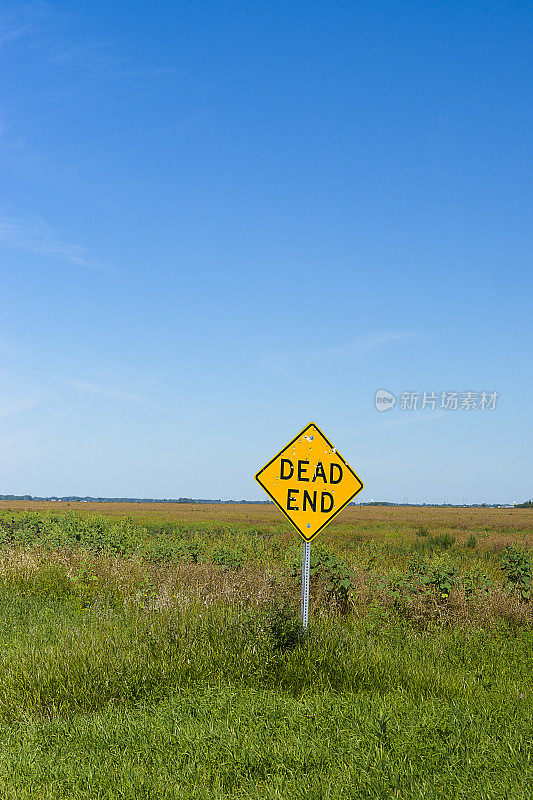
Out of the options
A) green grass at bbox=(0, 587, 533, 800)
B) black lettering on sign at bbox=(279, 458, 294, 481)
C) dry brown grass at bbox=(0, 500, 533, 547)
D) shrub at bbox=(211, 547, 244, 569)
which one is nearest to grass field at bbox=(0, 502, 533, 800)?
green grass at bbox=(0, 587, 533, 800)

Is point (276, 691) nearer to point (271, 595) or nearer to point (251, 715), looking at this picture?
point (251, 715)

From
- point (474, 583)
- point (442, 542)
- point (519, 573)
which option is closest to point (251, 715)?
point (474, 583)

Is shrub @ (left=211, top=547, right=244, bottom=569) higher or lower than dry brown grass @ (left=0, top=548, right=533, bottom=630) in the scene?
higher

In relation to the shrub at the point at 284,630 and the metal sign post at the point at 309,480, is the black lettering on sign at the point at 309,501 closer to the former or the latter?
the metal sign post at the point at 309,480

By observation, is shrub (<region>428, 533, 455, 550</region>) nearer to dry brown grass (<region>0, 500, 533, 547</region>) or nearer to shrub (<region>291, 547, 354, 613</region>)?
dry brown grass (<region>0, 500, 533, 547</region>)

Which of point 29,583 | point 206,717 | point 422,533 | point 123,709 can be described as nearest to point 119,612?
point 29,583

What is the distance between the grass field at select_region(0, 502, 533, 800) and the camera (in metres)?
4.32

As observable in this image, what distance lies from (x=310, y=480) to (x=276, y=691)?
2.74 m

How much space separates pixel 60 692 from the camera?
5.88 m

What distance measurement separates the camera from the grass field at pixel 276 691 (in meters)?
4.32

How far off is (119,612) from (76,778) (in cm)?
531

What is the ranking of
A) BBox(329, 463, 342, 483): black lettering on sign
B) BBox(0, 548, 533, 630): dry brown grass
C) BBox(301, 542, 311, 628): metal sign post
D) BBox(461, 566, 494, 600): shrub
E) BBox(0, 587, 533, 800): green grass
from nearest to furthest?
BBox(0, 587, 533, 800): green grass < BBox(301, 542, 311, 628): metal sign post < BBox(329, 463, 342, 483): black lettering on sign < BBox(0, 548, 533, 630): dry brown grass < BBox(461, 566, 494, 600): shrub

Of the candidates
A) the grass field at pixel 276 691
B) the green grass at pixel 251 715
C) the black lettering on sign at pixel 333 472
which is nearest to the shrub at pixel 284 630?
the grass field at pixel 276 691

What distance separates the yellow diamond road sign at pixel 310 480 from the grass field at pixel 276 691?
51.2 inches
